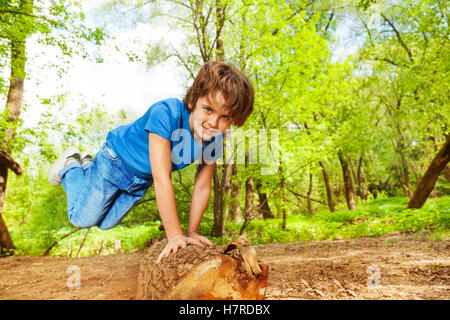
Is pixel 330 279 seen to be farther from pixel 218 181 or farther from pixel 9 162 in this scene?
pixel 9 162

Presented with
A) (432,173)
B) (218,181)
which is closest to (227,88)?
(218,181)

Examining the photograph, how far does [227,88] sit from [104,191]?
143cm

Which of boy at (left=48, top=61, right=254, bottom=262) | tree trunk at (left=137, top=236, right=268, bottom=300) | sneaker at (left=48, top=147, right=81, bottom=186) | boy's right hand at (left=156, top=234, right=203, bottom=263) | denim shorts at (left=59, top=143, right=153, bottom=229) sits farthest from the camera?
sneaker at (left=48, top=147, right=81, bottom=186)

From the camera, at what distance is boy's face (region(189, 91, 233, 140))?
79.3 inches

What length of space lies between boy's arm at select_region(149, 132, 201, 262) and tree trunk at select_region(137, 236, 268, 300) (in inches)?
5.5

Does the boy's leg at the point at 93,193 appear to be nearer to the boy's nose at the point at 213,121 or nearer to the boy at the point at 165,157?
the boy at the point at 165,157

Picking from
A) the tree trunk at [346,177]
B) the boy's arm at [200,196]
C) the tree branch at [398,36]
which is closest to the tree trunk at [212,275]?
the boy's arm at [200,196]

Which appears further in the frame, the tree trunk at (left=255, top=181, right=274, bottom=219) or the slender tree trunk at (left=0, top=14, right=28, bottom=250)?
the tree trunk at (left=255, top=181, right=274, bottom=219)

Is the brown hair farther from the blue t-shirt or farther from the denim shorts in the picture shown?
the denim shorts

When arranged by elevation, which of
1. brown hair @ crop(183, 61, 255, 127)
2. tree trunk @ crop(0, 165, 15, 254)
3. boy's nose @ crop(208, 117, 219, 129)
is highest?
brown hair @ crop(183, 61, 255, 127)

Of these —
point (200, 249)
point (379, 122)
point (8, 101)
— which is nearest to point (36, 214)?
point (8, 101)

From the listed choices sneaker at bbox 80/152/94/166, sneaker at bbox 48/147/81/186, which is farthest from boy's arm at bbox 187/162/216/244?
sneaker at bbox 48/147/81/186

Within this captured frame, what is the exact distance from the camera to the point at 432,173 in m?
6.92

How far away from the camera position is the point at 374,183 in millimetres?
25344
